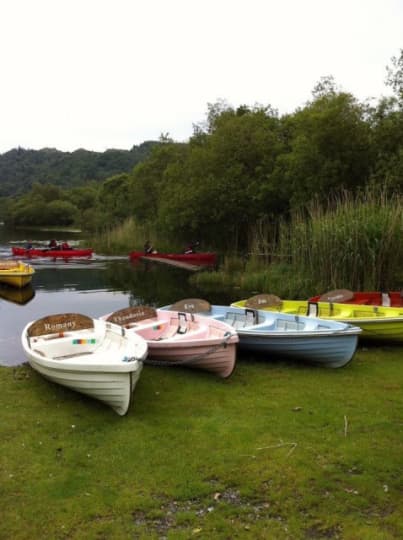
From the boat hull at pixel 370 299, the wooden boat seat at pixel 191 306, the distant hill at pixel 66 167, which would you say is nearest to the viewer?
the wooden boat seat at pixel 191 306

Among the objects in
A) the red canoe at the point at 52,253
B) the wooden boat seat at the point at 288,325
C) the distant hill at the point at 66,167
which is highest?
the distant hill at the point at 66,167

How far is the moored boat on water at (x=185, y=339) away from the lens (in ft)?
25.5

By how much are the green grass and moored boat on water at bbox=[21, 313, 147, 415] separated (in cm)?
33

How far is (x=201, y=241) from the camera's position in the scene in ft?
97.0

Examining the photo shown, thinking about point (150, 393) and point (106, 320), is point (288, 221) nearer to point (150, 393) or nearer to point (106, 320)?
point (106, 320)

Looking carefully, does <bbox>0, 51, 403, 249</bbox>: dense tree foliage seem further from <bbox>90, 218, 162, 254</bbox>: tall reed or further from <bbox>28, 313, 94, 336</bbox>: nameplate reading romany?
<bbox>28, 313, 94, 336</bbox>: nameplate reading romany

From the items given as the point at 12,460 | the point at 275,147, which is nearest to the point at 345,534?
the point at 12,460

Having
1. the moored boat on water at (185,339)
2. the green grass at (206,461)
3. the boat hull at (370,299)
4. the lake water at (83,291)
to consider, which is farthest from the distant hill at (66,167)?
the green grass at (206,461)

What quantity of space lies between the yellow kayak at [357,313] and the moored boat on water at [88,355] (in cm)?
358

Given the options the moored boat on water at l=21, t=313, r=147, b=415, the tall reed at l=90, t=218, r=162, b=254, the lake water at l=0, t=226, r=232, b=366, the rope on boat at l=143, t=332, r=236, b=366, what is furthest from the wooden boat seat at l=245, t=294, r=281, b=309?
the tall reed at l=90, t=218, r=162, b=254

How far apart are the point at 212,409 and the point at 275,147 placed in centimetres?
1979

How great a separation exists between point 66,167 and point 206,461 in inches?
4277

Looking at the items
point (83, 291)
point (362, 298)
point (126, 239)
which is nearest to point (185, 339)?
point (362, 298)

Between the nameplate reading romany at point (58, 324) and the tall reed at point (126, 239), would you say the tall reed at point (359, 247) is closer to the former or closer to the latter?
the nameplate reading romany at point (58, 324)
